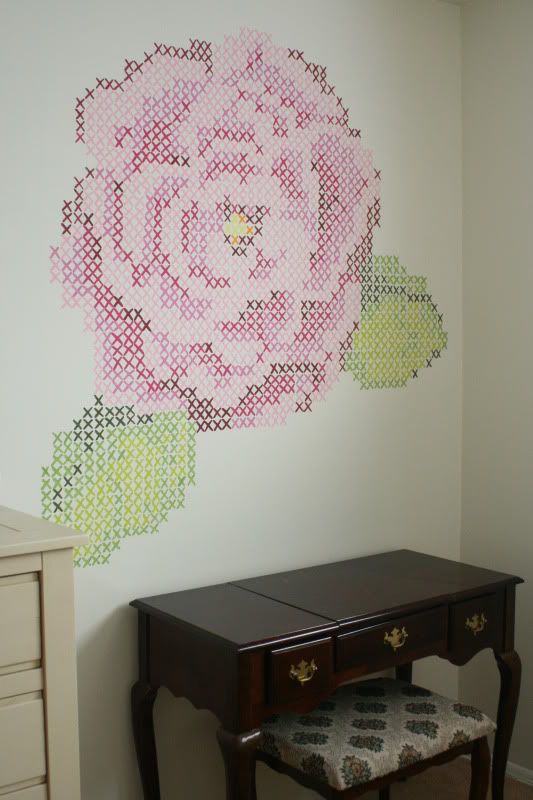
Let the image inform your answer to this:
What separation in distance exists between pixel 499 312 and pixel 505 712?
1.22m

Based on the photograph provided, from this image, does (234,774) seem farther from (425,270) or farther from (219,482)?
(425,270)

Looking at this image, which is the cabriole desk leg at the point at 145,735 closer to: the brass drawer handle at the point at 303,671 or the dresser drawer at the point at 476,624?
the brass drawer handle at the point at 303,671

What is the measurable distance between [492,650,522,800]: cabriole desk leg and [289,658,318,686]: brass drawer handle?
0.71 metres

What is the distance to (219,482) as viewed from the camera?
8.01ft

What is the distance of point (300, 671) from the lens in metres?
2.04

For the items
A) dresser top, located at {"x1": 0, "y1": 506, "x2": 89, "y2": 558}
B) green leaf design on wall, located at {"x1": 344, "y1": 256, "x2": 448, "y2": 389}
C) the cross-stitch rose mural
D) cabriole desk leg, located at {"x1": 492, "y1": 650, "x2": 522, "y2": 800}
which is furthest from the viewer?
green leaf design on wall, located at {"x1": 344, "y1": 256, "x2": 448, "y2": 389}

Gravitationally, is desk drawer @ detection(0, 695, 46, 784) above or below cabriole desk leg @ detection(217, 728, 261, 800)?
above

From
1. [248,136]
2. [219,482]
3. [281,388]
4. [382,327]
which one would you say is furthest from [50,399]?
[382,327]

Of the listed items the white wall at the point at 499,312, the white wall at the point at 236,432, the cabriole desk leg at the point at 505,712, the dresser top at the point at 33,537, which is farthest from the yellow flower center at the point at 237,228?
the cabriole desk leg at the point at 505,712

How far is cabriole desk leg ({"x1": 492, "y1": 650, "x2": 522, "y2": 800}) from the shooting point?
2.50 m

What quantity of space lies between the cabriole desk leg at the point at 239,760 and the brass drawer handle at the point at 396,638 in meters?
0.44

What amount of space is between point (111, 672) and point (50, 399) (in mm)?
712

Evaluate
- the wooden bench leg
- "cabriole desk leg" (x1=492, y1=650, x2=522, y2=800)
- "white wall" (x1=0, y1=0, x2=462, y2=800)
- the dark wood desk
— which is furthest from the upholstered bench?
"white wall" (x1=0, y1=0, x2=462, y2=800)

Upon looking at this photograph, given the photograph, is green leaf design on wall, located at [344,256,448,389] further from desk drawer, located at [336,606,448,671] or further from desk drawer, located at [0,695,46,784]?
desk drawer, located at [0,695,46,784]
